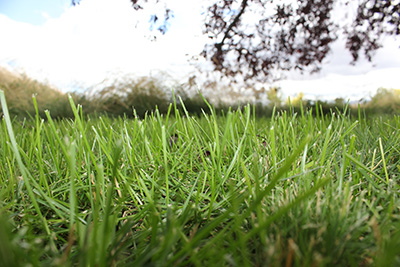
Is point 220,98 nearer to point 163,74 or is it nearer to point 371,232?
point 163,74

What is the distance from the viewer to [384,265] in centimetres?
47

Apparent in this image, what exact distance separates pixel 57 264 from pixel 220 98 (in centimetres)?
636

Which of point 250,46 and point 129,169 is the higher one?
point 250,46

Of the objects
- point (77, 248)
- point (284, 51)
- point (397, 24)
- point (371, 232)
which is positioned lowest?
point (77, 248)

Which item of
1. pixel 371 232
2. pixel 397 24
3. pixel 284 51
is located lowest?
pixel 371 232

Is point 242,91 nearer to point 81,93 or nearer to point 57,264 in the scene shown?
point 81,93

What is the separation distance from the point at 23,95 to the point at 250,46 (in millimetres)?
5049

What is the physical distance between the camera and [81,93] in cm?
661

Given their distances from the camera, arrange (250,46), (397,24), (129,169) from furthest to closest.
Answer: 1. (250,46)
2. (397,24)
3. (129,169)

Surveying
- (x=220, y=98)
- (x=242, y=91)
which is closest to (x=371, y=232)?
(x=220, y=98)

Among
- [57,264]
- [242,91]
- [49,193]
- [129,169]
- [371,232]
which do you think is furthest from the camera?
[242,91]

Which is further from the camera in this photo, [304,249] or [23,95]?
[23,95]

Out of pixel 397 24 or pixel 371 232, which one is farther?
pixel 397 24

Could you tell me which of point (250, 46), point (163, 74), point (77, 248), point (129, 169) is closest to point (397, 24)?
point (250, 46)
